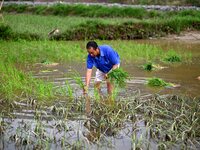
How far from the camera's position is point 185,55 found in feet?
39.8

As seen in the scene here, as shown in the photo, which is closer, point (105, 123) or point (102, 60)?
point (105, 123)

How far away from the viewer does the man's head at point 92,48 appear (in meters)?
6.09

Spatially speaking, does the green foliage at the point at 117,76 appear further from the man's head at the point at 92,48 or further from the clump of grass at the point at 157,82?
the clump of grass at the point at 157,82

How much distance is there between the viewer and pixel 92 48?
614cm

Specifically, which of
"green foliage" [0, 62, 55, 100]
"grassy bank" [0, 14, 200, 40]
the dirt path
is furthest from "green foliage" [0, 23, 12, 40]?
"green foliage" [0, 62, 55, 100]

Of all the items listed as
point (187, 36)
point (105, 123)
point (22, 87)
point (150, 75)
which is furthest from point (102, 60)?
point (187, 36)

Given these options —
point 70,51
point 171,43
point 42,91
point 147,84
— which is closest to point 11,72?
point 42,91

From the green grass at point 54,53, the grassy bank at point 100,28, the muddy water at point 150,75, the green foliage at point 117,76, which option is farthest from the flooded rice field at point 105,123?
the grassy bank at point 100,28

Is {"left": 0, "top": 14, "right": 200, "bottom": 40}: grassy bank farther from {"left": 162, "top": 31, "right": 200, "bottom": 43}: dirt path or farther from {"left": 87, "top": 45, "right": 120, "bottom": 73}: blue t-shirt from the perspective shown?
{"left": 87, "top": 45, "right": 120, "bottom": 73}: blue t-shirt

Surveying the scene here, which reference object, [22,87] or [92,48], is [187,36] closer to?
[22,87]

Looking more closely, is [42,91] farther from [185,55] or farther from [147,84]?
[185,55]

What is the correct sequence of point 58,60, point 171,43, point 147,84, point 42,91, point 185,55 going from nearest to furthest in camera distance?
point 42,91
point 147,84
point 58,60
point 185,55
point 171,43

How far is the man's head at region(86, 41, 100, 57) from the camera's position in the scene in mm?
6094

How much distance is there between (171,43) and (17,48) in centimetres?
610
